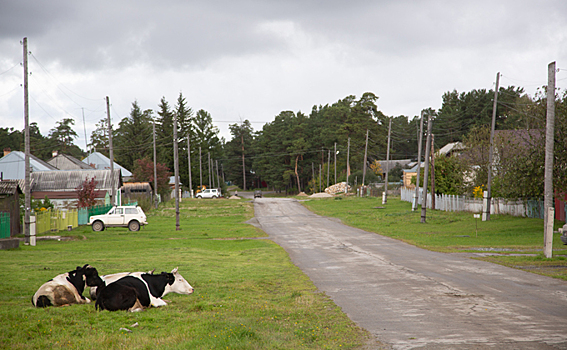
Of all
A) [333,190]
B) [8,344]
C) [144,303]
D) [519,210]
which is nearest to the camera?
[8,344]

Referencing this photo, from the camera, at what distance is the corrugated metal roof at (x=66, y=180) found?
175 ft

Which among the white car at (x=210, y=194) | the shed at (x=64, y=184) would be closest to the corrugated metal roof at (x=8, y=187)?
the shed at (x=64, y=184)

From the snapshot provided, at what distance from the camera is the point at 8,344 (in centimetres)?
658

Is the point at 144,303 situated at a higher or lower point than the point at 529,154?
lower

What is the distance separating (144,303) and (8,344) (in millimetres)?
2642

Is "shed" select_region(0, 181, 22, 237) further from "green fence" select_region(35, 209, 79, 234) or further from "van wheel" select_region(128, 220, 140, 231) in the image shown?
"van wheel" select_region(128, 220, 140, 231)

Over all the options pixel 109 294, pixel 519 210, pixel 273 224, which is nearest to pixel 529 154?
pixel 519 210

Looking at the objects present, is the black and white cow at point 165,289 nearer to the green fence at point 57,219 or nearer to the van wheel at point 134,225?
the green fence at point 57,219

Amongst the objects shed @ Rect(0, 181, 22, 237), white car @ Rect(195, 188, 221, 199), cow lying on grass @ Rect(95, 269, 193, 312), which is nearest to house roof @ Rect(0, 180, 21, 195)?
shed @ Rect(0, 181, 22, 237)

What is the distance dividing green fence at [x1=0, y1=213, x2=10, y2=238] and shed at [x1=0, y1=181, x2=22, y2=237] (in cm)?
99

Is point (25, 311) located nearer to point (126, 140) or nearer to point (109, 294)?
point (109, 294)

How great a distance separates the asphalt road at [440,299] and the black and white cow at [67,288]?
5027 mm

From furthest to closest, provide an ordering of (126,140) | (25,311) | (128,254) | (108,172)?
(126,140) → (108,172) → (128,254) → (25,311)

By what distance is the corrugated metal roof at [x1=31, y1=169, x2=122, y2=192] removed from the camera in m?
53.4
